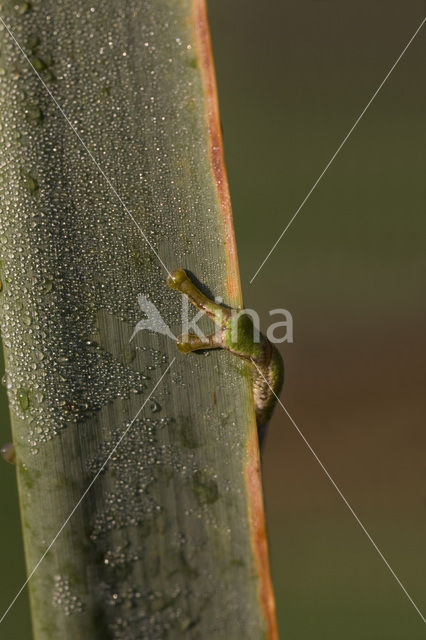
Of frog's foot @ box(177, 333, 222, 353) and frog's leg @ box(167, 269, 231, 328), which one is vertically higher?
frog's leg @ box(167, 269, 231, 328)

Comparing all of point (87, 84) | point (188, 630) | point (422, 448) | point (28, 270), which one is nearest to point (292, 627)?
point (422, 448)

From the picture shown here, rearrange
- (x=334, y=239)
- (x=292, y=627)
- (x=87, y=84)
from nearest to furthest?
(x=87, y=84), (x=292, y=627), (x=334, y=239)

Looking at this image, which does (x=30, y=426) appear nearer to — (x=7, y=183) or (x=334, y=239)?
(x=7, y=183)

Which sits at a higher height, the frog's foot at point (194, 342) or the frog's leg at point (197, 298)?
the frog's leg at point (197, 298)

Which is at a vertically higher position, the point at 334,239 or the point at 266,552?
the point at 334,239
